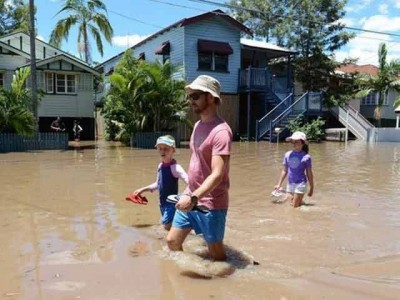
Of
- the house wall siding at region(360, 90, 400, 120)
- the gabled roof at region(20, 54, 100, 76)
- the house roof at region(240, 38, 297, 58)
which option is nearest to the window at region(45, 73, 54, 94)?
the gabled roof at region(20, 54, 100, 76)

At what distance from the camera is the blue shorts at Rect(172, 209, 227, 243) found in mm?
4125

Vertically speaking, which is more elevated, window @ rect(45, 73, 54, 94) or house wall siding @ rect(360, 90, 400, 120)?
window @ rect(45, 73, 54, 94)

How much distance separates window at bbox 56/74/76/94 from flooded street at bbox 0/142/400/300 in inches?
682

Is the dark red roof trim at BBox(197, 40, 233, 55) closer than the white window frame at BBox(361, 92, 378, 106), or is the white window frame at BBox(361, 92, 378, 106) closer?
the dark red roof trim at BBox(197, 40, 233, 55)

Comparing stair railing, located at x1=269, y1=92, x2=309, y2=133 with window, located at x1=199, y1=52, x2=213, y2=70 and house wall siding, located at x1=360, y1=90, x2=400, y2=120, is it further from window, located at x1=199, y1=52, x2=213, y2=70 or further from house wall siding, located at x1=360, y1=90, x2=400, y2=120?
house wall siding, located at x1=360, y1=90, x2=400, y2=120

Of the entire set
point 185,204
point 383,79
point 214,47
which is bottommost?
point 185,204

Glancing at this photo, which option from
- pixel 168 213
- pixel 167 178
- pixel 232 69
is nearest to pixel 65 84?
pixel 232 69

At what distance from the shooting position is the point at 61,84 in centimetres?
2762

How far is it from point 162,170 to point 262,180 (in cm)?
625

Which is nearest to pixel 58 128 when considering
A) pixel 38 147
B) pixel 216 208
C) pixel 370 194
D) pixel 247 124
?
pixel 38 147

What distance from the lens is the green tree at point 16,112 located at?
19.1 m

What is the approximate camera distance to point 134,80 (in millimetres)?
21609

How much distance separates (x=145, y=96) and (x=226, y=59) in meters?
8.76

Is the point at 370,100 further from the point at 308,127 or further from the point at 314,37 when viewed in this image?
the point at 308,127
